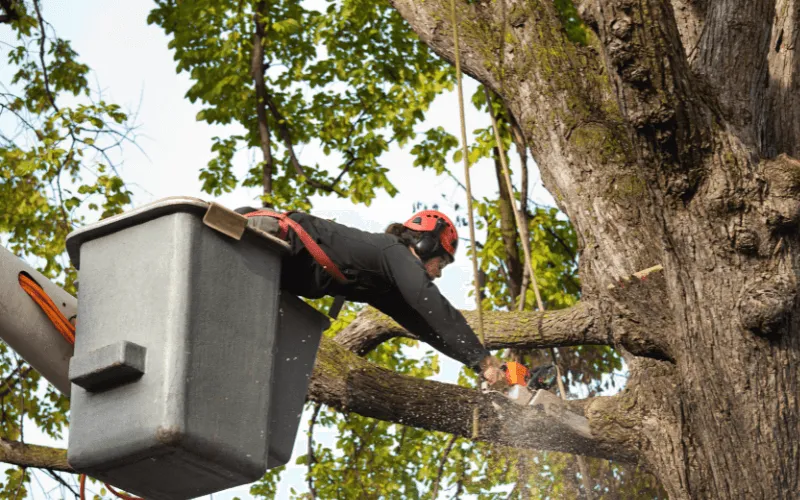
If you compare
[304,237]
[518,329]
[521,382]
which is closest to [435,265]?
[304,237]

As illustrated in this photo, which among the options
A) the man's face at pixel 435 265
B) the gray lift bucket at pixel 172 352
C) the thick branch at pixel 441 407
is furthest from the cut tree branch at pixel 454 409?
the gray lift bucket at pixel 172 352

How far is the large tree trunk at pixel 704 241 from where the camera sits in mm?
3344

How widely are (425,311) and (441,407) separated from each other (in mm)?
489

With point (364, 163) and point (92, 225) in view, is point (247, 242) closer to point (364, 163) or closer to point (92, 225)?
point (92, 225)

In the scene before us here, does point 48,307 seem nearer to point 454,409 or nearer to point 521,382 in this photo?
point 454,409

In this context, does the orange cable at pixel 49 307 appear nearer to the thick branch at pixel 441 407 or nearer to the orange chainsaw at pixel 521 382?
the thick branch at pixel 441 407

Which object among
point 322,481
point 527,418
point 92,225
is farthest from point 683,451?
point 322,481

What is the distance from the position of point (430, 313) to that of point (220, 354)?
4.45 ft

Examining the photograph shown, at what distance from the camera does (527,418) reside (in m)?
4.26

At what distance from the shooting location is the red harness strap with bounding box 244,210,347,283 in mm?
3859

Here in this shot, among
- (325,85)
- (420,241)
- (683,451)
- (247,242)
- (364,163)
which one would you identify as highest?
(325,85)

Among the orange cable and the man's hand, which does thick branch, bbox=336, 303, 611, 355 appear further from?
the orange cable

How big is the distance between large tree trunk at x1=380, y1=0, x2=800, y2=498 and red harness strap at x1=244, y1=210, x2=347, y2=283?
37.1 inches

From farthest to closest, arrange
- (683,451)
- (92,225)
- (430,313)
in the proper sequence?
(430,313) < (683,451) < (92,225)
